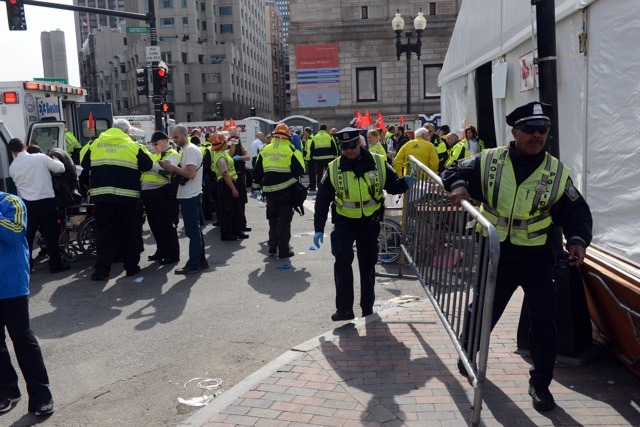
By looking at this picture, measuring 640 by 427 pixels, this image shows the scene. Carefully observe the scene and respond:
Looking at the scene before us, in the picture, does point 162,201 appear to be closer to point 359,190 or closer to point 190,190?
point 190,190

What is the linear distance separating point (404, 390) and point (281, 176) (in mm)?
5570

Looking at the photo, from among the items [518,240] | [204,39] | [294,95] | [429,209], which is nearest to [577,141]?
[429,209]

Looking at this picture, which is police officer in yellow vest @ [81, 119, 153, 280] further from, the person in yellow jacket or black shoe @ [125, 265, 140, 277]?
the person in yellow jacket

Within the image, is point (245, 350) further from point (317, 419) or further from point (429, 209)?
point (429, 209)

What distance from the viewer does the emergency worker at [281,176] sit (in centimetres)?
955

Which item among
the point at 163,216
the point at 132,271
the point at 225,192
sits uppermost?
the point at 225,192

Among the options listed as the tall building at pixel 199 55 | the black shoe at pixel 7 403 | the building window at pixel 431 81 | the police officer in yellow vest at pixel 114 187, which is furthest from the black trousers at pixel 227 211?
the tall building at pixel 199 55

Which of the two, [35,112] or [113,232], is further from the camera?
[35,112]

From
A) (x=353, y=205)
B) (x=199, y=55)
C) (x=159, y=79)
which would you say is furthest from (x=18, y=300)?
(x=199, y=55)

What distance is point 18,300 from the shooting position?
448cm

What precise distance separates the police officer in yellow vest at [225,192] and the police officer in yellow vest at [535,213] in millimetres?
7067

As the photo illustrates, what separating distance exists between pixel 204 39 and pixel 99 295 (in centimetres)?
9965

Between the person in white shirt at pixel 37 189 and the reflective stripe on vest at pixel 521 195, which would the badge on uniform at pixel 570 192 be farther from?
the person in white shirt at pixel 37 189

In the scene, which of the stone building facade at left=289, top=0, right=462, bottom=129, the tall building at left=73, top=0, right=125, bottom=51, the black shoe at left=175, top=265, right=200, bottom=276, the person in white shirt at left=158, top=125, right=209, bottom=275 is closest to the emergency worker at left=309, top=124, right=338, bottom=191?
the person in white shirt at left=158, top=125, right=209, bottom=275
